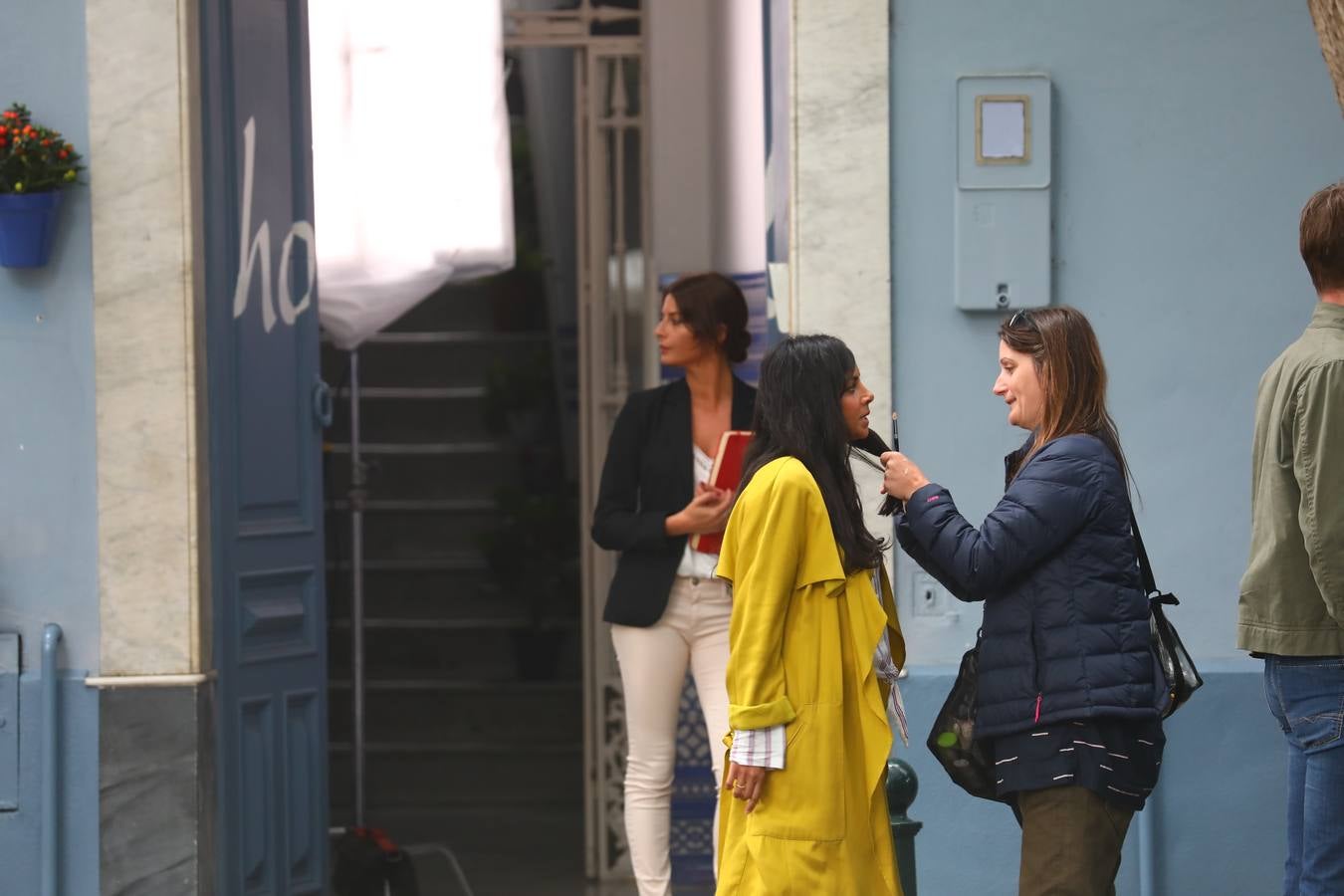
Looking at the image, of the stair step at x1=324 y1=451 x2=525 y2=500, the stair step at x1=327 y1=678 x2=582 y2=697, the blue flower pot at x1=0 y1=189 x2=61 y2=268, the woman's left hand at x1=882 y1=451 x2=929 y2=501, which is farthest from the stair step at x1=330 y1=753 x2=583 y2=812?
the woman's left hand at x1=882 y1=451 x2=929 y2=501

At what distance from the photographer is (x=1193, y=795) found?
16.9ft

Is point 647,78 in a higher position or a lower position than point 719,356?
higher

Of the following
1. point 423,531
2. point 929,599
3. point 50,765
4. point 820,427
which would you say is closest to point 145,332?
point 50,765

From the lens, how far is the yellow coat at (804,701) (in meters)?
3.60

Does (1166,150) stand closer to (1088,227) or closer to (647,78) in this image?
(1088,227)

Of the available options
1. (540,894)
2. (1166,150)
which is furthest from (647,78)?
(540,894)

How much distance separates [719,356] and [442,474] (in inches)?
170

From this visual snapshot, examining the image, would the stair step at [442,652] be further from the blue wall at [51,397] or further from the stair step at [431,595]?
the blue wall at [51,397]

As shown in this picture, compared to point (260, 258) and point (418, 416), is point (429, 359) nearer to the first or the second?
point (418, 416)

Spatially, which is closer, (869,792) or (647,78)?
(869,792)

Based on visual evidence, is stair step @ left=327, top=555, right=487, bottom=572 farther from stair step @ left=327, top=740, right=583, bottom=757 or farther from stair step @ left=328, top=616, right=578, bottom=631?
stair step @ left=327, top=740, right=583, bottom=757

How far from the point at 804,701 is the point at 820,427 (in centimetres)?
58

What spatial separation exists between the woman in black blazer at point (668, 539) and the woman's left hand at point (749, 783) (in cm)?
134

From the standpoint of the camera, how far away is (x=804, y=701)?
3.65m
